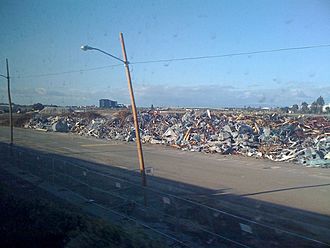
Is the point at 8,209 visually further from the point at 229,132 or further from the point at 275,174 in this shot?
the point at 229,132

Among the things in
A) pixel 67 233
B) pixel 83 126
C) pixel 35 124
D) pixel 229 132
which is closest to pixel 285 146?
pixel 229 132

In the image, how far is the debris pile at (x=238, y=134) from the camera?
1025 inches

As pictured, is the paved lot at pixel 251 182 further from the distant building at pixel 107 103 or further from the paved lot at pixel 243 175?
the distant building at pixel 107 103

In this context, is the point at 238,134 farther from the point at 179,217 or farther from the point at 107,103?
the point at 107,103

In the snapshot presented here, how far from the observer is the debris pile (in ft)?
85.5

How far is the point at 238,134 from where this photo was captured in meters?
31.4

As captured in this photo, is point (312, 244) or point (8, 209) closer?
point (312, 244)

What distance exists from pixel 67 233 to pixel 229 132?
25528 mm

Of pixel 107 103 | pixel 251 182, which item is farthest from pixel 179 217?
pixel 107 103

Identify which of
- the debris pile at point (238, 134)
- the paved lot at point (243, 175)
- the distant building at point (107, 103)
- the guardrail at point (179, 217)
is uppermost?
the distant building at point (107, 103)

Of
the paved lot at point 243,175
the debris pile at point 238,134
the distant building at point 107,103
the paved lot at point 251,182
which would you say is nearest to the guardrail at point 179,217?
the paved lot at point 251,182

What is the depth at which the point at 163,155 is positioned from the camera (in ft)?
94.2

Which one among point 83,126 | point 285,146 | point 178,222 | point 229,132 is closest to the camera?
point 178,222

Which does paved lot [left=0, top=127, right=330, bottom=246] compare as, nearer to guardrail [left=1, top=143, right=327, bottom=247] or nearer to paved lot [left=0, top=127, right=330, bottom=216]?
paved lot [left=0, top=127, right=330, bottom=216]
